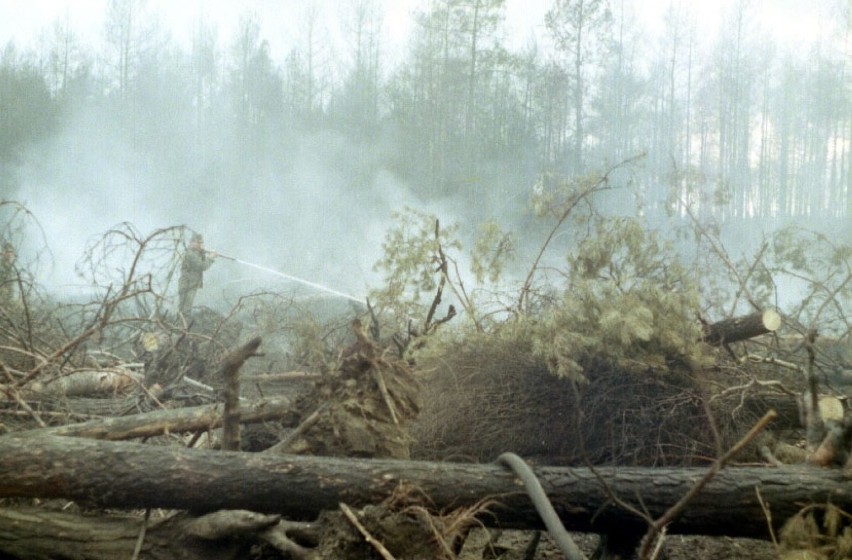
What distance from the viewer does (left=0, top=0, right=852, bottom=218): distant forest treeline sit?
1033 cm

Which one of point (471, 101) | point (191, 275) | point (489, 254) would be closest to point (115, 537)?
point (489, 254)

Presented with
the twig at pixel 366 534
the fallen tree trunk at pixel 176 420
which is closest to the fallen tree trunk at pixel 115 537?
the twig at pixel 366 534

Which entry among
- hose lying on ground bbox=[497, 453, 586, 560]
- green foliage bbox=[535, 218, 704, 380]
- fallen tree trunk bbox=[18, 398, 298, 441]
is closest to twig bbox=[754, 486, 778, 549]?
hose lying on ground bbox=[497, 453, 586, 560]

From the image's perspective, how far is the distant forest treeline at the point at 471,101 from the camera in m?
10.3

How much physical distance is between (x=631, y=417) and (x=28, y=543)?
2818 millimetres

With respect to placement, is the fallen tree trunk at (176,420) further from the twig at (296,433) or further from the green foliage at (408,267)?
the green foliage at (408,267)

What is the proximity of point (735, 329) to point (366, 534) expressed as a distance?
8.49ft

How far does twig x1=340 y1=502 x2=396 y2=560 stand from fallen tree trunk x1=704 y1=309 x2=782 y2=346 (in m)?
2.43

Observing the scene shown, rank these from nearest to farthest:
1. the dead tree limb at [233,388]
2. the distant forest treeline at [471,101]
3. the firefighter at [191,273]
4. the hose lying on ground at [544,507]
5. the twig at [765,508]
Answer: the hose lying on ground at [544,507] → the twig at [765,508] → the dead tree limb at [233,388] → the firefighter at [191,273] → the distant forest treeline at [471,101]

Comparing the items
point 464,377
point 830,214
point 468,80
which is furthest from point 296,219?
point 464,377

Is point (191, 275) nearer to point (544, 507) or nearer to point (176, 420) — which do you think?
point (176, 420)

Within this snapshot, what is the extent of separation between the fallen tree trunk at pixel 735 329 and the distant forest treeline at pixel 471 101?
3.99 metres

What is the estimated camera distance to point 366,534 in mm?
2627

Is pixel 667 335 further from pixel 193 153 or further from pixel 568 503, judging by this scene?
pixel 193 153
